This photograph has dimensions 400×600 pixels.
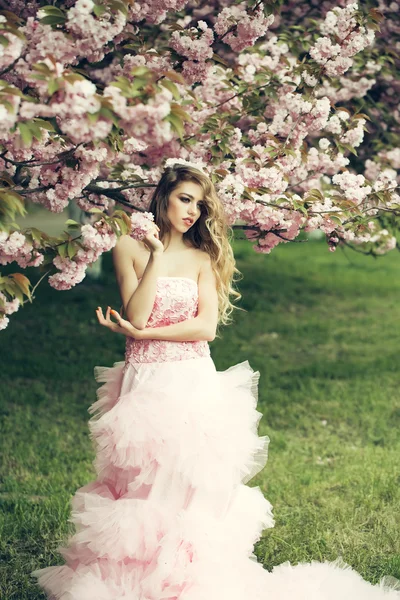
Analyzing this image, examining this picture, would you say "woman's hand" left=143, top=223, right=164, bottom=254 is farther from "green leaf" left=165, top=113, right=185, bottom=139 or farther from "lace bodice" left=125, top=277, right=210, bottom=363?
"green leaf" left=165, top=113, right=185, bottom=139

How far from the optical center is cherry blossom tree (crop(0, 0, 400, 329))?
2.54 m

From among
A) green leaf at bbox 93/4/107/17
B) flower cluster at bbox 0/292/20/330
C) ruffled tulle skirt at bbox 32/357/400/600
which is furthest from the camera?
ruffled tulle skirt at bbox 32/357/400/600

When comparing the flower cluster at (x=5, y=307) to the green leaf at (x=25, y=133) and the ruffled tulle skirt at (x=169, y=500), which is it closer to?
the ruffled tulle skirt at (x=169, y=500)

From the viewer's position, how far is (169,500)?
3.39 meters

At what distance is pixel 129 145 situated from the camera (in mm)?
4273

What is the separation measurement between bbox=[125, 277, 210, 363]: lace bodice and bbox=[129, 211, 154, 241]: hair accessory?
22 centimetres

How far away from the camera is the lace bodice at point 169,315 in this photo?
3477 millimetres

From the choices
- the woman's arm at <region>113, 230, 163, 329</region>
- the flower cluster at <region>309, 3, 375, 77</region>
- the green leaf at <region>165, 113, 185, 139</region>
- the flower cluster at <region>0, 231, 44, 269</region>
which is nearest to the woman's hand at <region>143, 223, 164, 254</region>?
the woman's arm at <region>113, 230, 163, 329</region>

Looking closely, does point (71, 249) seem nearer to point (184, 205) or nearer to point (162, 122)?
point (184, 205)

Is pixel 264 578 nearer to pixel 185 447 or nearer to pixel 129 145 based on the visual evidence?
pixel 185 447

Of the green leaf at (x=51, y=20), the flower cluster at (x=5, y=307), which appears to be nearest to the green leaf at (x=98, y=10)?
the green leaf at (x=51, y=20)

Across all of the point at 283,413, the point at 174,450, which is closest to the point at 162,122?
the point at 174,450

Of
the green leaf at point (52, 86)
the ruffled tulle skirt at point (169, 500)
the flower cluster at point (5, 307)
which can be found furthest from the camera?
the ruffled tulle skirt at point (169, 500)

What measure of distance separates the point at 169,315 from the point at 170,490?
2.32ft
